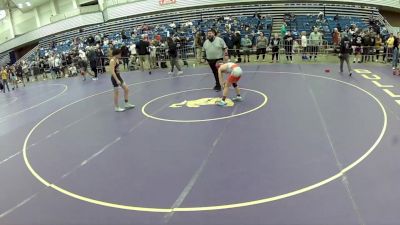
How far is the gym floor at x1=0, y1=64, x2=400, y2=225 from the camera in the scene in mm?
5270

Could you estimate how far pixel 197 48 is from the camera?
19406mm

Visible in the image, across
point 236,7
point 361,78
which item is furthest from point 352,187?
point 236,7

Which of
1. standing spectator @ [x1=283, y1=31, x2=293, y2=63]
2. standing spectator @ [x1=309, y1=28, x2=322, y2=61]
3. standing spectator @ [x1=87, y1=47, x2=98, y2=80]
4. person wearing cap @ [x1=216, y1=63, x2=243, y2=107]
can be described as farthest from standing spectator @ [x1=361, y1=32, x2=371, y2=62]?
standing spectator @ [x1=87, y1=47, x2=98, y2=80]

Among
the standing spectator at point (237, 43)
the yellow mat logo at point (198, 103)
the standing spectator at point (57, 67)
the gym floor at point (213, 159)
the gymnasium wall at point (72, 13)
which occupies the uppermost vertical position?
the gymnasium wall at point (72, 13)

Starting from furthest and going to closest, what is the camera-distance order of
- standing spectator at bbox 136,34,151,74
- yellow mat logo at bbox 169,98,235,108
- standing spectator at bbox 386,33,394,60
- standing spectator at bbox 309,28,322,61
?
standing spectator at bbox 309,28,322,61 < standing spectator at bbox 136,34,151,74 < standing spectator at bbox 386,33,394,60 < yellow mat logo at bbox 169,98,235,108

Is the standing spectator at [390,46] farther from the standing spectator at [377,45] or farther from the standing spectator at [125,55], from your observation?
the standing spectator at [125,55]

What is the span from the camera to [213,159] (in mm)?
6938

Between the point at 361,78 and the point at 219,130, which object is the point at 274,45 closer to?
the point at 361,78

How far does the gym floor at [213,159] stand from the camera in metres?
5.27

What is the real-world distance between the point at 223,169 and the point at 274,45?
13172 millimetres

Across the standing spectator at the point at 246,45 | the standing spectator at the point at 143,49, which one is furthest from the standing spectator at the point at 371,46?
the standing spectator at the point at 143,49

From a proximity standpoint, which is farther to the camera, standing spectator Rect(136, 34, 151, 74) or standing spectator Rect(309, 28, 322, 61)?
standing spectator Rect(309, 28, 322, 61)

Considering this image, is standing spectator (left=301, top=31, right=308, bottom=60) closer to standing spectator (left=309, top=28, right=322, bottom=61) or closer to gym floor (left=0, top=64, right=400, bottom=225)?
standing spectator (left=309, top=28, right=322, bottom=61)

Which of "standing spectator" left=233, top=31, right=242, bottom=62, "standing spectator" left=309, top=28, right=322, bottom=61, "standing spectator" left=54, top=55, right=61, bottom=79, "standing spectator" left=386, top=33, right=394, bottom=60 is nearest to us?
"standing spectator" left=386, top=33, right=394, bottom=60
